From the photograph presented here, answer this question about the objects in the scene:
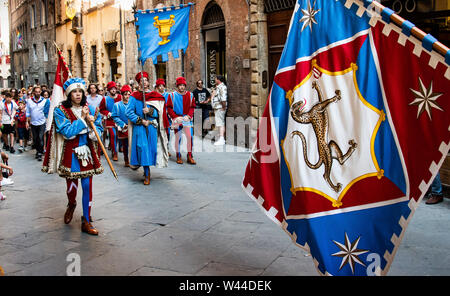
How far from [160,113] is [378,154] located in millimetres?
6016

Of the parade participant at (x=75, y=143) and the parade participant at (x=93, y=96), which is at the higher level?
the parade participant at (x=93, y=96)

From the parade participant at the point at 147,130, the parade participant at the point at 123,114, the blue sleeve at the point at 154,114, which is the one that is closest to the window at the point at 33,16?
the parade participant at the point at 123,114

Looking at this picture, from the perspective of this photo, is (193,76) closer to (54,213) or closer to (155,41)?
(155,41)

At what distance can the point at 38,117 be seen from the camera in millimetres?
11812

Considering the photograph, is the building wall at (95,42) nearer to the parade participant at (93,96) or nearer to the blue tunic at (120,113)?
the parade participant at (93,96)

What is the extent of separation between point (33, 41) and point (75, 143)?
3536 cm

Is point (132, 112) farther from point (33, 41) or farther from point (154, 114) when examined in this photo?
point (33, 41)

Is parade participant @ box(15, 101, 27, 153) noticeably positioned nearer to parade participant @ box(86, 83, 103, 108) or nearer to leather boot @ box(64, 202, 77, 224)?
parade participant @ box(86, 83, 103, 108)

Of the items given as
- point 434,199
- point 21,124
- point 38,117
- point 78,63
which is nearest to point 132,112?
point 38,117

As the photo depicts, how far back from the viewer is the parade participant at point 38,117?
11.8 metres

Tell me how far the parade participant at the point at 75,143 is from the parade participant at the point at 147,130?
2.53 m

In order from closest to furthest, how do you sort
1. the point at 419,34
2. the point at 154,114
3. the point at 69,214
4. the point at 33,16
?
the point at 419,34 < the point at 69,214 < the point at 154,114 < the point at 33,16

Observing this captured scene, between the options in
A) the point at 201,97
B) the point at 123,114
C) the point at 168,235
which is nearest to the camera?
the point at 168,235

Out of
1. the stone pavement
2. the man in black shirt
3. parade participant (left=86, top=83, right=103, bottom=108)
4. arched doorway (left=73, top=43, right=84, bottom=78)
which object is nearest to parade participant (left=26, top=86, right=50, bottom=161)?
parade participant (left=86, top=83, right=103, bottom=108)
